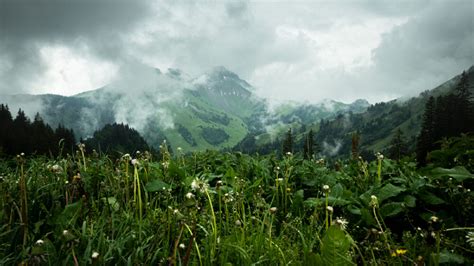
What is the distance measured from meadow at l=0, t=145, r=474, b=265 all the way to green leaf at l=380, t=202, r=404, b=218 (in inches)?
0.5

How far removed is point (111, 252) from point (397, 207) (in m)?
3.73

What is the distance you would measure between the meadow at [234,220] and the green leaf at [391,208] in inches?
0.5

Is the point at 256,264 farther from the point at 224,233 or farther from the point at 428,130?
the point at 428,130

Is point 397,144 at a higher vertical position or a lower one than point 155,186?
lower

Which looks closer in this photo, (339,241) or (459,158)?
(339,241)

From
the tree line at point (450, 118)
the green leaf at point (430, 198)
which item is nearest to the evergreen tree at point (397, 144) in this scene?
the tree line at point (450, 118)

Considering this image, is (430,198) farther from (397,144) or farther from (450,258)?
(397,144)

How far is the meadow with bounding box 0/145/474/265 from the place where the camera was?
136 inches

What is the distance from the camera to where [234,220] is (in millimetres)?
4898

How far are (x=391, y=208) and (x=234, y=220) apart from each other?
7.20 feet

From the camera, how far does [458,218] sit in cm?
493

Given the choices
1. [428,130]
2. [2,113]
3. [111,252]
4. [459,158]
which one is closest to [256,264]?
[111,252]

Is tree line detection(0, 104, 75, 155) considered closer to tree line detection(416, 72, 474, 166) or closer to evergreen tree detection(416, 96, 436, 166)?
evergreen tree detection(416, 96, 436, 166)

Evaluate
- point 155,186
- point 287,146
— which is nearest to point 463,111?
point 287,146
